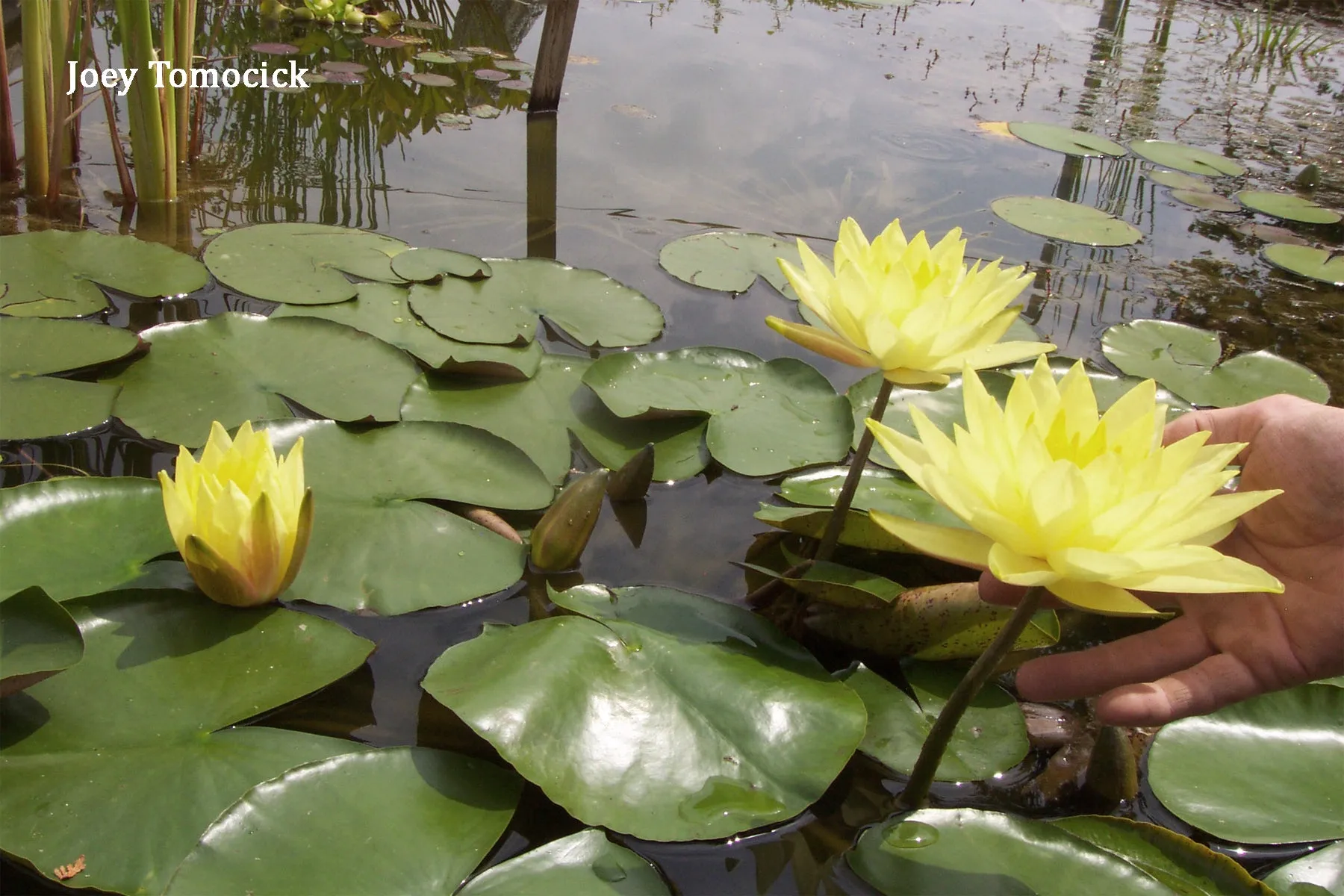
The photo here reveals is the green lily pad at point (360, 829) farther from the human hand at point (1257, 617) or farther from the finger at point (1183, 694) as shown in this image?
the finger at point (1183, 694)

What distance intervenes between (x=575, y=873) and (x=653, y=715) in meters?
0.26

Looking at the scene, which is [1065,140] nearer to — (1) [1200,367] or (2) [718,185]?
(2) [718,185]

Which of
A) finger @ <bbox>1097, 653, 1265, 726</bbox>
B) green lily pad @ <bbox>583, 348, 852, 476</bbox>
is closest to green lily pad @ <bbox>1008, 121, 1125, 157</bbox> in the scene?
green lily pad @ <bbox>583, 348, 852, 476</bbox>

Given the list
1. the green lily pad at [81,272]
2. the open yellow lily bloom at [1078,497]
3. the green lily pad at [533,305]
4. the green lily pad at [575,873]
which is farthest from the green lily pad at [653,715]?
the green lily pad at [81,272]

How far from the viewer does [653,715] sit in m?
1.32

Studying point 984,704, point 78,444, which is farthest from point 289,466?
point 984,704

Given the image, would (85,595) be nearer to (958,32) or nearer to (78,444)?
(78,444)

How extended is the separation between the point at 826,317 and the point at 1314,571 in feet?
3.13

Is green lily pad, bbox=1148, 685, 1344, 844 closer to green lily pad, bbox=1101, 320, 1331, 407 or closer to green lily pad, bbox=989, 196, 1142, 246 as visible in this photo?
green lily pad, bbox=1101, 320, 1331, 407

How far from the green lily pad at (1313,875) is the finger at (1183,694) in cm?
23

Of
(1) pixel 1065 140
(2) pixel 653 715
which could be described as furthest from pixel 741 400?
(1) pixel 1065 140

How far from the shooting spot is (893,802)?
1381 mm

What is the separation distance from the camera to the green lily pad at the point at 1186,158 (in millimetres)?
4484

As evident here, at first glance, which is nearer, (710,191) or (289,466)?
(289,466)
